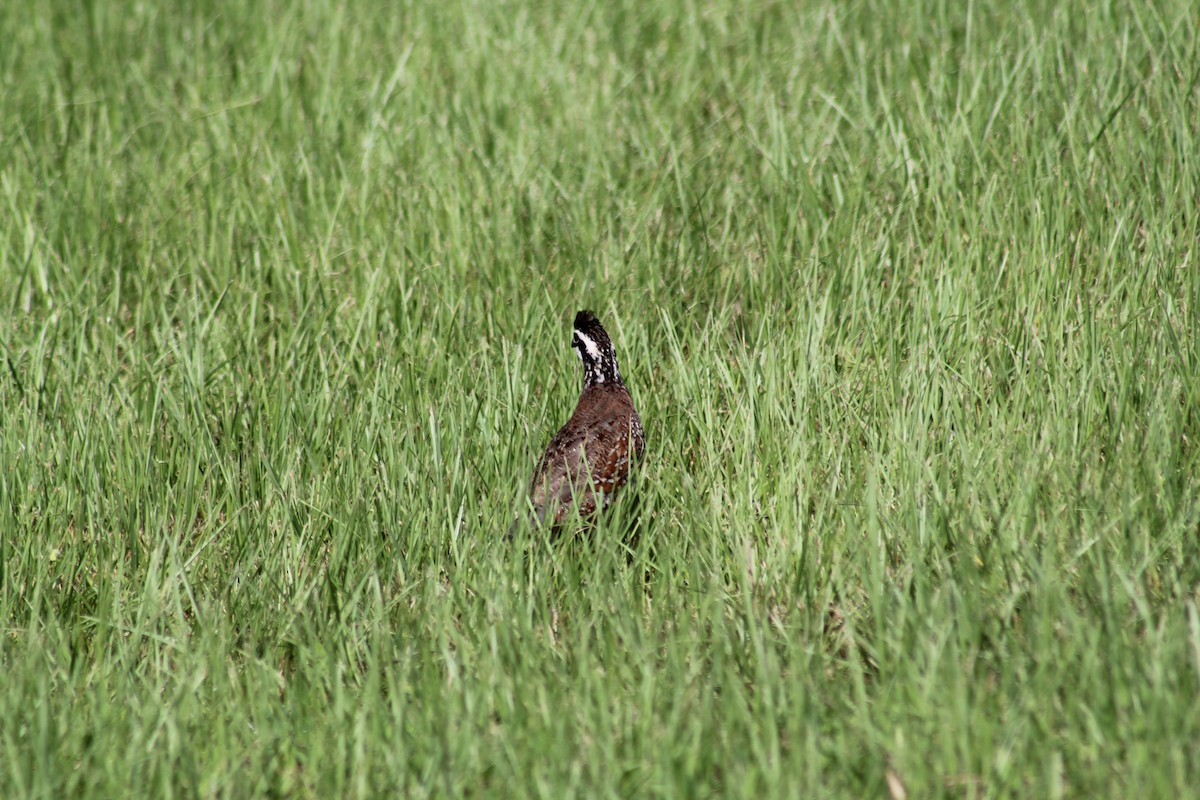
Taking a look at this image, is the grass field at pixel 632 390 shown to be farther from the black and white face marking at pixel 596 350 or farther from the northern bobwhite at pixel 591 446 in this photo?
the black and white face marking at pixel 596 350

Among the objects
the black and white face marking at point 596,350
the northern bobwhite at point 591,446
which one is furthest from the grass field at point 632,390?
the black and white face marking at point 596,350

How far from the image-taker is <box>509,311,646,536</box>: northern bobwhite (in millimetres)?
4000

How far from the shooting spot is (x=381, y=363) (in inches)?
186

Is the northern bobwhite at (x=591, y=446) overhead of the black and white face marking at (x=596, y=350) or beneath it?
beneath

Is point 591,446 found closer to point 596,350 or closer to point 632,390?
point 596,350

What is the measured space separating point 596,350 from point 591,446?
1.44 ft

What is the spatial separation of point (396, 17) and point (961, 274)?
13.5 feet

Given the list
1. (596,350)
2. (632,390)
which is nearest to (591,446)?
(596,350)

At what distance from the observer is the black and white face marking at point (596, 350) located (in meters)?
4.36

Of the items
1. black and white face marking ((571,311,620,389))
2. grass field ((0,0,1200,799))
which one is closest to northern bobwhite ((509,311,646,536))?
black and white face marking ((571,311,620,389))

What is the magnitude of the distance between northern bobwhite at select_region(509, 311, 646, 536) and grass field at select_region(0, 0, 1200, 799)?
0.15m

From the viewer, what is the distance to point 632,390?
4.68m

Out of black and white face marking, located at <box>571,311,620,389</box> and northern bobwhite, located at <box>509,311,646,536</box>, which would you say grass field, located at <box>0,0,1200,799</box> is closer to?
northern bobwhite, located at <box>509,311,646,536</box>

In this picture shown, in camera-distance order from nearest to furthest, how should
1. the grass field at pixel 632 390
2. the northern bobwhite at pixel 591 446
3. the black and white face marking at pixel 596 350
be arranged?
the grass field at pixel 632 390 → the northern bobwhite at pixel 591 446 → the black and white face marking at pixel 596 350
